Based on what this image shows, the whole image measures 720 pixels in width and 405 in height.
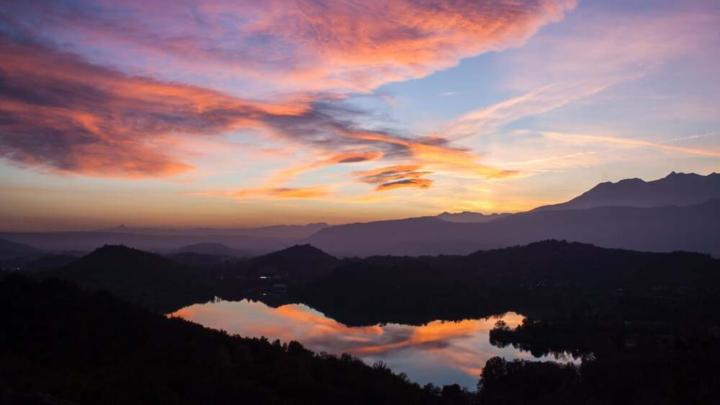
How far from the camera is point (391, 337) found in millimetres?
71562

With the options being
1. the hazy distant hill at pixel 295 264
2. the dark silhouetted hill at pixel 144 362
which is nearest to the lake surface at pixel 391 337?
the dark silhouetted hill at pixel 144 362

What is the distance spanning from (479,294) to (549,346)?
42267mm

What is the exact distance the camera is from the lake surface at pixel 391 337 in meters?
55.4

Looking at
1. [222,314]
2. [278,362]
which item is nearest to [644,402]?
[278,362]

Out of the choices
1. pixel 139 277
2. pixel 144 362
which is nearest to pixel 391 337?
pixel 144 362

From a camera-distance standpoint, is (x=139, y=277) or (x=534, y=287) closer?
(x=534, y=287)

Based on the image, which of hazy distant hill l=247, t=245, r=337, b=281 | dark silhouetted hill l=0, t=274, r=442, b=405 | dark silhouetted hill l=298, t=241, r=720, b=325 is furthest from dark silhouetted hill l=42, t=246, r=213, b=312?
dark silhouetted hill l=0, t=274, r=442, b=405

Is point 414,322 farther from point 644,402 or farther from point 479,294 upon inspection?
point 644,402

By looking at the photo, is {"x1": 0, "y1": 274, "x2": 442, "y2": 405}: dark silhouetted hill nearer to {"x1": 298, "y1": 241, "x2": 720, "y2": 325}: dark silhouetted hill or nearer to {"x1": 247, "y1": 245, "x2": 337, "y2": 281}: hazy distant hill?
{"x1": 298, "y1": 241, "x2": 720, "y2": 325}: dark silhouetted hill

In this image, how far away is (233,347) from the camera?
4241 centimetres

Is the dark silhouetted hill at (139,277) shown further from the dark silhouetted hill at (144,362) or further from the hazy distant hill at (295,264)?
the dark silhouetted hill at (144,362)

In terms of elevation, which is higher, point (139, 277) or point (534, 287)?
point (139, 277)

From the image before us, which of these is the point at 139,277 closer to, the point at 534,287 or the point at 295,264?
the point at 295,264

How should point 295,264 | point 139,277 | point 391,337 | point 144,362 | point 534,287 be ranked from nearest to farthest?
1. point 144,362
2. point 391,337
3. point 534,287
4. point 139,277
5. point 295,264
